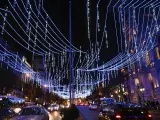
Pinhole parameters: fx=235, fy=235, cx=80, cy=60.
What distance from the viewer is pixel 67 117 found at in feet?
43.6

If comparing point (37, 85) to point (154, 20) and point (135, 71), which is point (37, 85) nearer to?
point (135, 71)

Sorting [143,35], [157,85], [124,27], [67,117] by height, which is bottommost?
[67,117]

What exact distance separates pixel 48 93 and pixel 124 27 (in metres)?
63.6

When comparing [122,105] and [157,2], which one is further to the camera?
[157,2]

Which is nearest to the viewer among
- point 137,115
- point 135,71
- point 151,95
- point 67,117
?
point 137,115

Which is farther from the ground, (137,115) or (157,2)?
(157,2)

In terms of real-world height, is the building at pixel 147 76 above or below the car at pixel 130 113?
above

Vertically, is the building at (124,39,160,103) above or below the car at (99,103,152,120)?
above

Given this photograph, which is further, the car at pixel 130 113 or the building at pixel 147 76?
the building at pixel 147 76

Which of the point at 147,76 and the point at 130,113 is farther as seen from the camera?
the point at 147,76

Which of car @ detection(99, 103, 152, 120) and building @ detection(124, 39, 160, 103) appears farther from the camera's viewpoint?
building @ detection(124, 39, 160, 103)

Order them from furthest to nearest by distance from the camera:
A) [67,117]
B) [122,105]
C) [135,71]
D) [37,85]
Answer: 1. [37,85]
2. [135,71]
3. [67,117]
4. [122,105]

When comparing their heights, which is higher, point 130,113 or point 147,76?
point 147,76

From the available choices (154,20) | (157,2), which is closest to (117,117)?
(157,2)
